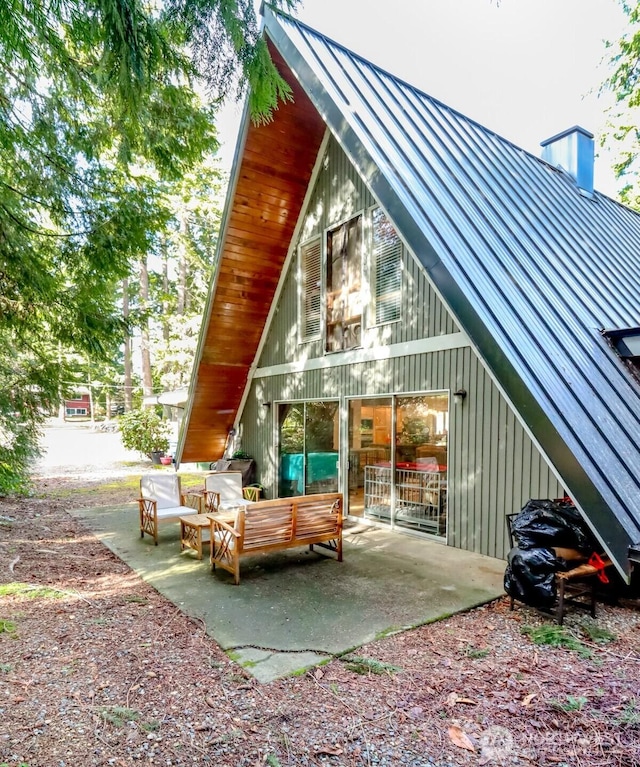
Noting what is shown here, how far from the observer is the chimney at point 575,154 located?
9.39m

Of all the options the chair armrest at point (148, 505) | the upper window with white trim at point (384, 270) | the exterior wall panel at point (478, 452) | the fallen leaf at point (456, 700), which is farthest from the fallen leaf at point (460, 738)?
the upper window with white trim at point (384, 270)

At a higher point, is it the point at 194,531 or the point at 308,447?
the point at 308,447

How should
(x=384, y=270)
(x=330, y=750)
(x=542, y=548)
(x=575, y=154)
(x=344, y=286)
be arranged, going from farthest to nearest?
(x=575, y=154)
(x=344, y=286)
(x=384, y=270)
(x=542, y=548)
(x=330, y=750)

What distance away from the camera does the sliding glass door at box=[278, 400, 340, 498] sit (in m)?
8.27

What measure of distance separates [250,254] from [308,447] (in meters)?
3.83

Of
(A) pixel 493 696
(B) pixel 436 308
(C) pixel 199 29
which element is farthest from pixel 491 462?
(C) pixel 199 29

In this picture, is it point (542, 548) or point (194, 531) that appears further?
point (194, 531)

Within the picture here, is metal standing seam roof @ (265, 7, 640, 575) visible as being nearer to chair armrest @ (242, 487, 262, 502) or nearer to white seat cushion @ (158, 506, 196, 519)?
white seat cushion @ (158, 506, 196, 519)

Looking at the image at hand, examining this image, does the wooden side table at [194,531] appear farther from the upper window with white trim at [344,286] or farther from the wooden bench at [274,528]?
the upper window with white trim at [344,286]

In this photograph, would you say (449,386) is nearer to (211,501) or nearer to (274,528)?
(274,528)

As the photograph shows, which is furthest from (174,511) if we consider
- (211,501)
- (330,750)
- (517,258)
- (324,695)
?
(517,258)

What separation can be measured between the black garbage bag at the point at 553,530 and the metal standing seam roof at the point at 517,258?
54 cm

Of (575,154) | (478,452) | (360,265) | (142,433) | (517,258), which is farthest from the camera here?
(142,433)

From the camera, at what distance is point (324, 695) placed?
286 centimetres
